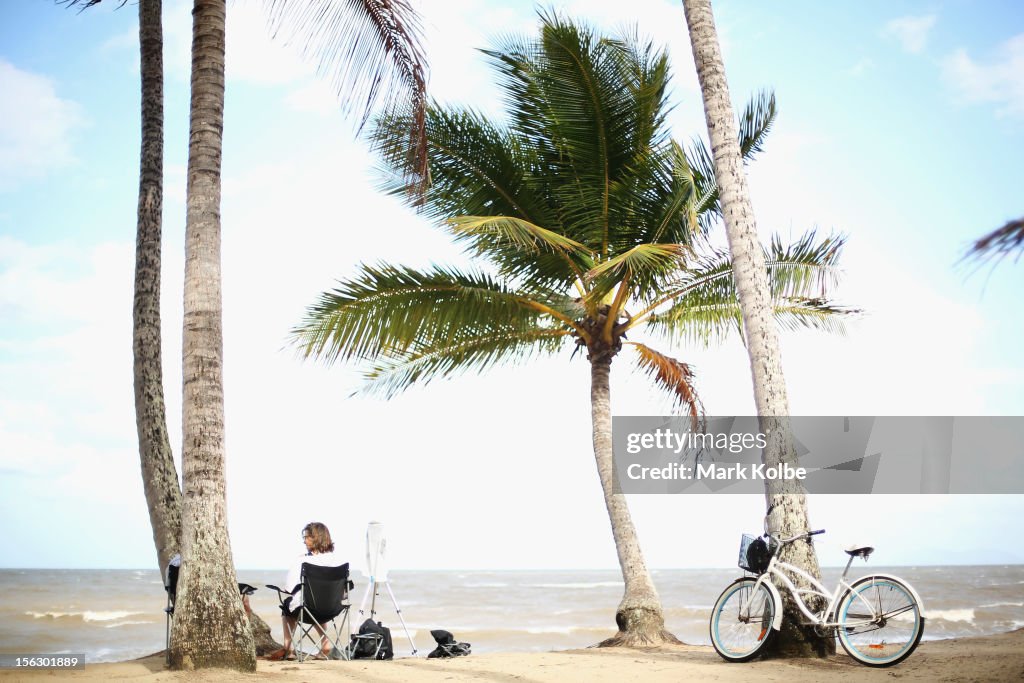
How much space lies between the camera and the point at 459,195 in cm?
1105

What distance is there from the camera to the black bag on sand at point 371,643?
7.59 meters

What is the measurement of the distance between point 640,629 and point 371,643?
10.1ft

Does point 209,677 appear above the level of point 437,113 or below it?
below

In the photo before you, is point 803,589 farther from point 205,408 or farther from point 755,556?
point 205,408

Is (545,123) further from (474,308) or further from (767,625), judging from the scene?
(767,625)

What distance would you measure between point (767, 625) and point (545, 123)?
695 cm

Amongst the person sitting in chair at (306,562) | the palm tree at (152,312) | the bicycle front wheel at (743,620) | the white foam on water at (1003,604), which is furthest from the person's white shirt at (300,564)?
the white foam on water at (1003,604)

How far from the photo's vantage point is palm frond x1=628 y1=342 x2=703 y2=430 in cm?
1139

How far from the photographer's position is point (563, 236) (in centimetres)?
1046

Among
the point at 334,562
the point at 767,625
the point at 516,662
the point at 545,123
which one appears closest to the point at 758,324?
the point at 767,625

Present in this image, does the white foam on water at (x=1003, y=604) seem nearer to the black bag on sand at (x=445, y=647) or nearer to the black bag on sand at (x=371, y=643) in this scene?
the black bag on sand at (x=445, y=647)

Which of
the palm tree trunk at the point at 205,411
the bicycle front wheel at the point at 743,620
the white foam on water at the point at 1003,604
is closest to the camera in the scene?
the palm tree trunk at the point at 205,411

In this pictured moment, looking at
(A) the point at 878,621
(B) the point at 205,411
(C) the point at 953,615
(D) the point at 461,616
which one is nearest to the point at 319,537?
(B) the point at 205,411

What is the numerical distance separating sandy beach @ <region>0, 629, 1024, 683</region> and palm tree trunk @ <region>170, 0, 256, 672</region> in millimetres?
251
